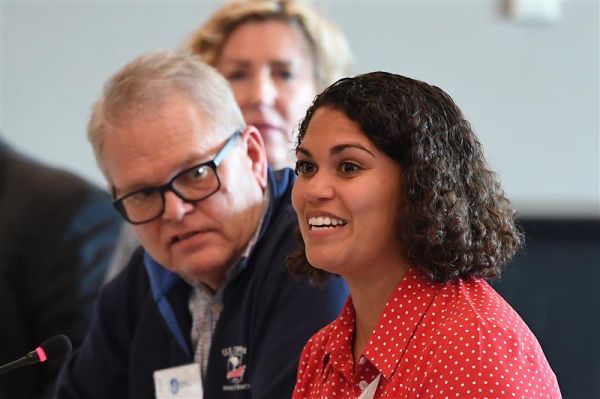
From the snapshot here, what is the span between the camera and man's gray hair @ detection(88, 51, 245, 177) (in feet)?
5.78

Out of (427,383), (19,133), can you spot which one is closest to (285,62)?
(19,133)

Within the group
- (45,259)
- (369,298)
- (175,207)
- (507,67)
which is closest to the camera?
(369,298)

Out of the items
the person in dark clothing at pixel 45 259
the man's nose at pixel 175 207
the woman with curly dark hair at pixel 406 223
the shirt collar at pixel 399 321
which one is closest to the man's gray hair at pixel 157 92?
the man's nose at pixel 175 207

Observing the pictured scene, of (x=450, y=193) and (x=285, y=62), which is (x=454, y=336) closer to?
(x=450, y=193)

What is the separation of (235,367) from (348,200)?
58 centimetres

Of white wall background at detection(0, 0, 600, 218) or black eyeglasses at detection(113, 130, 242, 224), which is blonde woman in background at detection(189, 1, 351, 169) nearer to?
white wall background at detection(0, 0, 600, 218)

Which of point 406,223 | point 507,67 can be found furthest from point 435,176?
point 507,67

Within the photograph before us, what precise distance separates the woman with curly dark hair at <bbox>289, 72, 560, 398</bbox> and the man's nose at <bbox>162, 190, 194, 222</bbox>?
1.41 ft

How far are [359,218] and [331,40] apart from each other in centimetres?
167

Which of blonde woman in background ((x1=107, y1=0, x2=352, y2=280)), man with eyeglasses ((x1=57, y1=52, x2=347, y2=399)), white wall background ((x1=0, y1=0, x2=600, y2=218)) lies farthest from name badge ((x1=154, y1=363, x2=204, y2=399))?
white wall background ((x1=0, y1=0, x2=600, y2=218))

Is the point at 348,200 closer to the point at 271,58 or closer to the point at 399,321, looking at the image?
the point at 399,321

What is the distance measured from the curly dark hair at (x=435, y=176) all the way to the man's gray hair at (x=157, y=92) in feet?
1.64

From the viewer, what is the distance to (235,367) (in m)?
1.75

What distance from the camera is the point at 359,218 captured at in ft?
4.18
